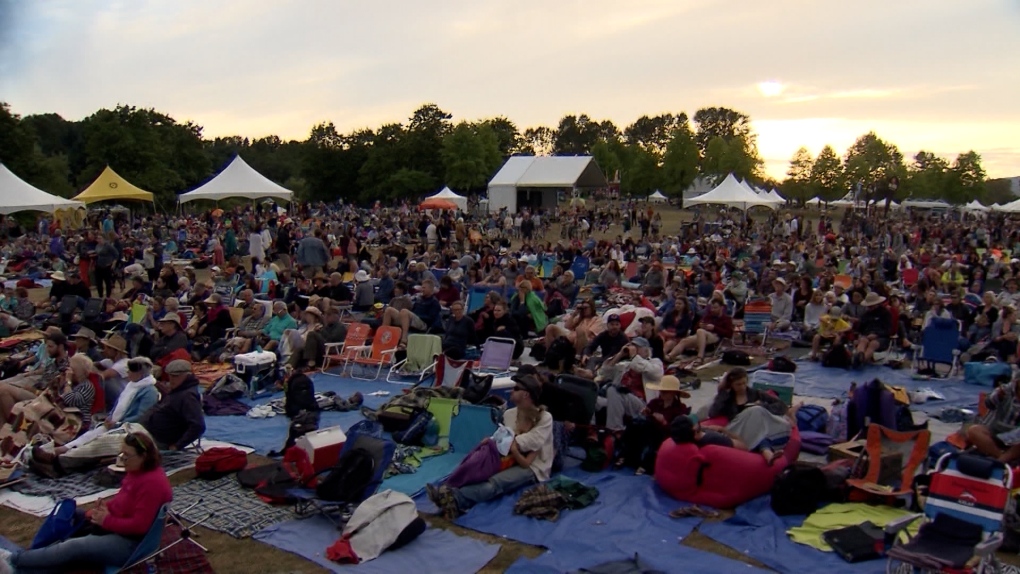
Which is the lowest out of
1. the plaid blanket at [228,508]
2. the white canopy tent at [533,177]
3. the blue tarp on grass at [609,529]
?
the plaid blanket at [228,508]

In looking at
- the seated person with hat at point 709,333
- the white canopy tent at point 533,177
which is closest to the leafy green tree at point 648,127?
the white canopy tent at point 533,177

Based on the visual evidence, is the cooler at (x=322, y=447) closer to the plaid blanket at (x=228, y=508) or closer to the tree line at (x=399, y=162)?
the plaid blanket at (x=228, y=508)

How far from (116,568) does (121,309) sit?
377 inches

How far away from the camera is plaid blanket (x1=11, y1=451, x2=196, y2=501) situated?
6355 millimetres

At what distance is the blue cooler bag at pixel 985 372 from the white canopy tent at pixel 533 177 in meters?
30.5

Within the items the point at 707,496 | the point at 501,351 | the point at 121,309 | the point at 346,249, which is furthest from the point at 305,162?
the point at 707,496

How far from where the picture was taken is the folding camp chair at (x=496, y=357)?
9.84 m

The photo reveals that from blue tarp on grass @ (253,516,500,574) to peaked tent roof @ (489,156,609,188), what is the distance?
114 feet

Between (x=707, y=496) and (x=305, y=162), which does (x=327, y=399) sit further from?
(x=305, y=162)

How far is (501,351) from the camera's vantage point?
9.94 m

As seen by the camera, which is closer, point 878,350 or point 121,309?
point 878,350

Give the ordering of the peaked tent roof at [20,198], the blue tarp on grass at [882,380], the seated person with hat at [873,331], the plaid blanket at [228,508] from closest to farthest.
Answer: the plaid blanket at [228,508] < the blue tarp on grass at [882,380] < the seated person with hat at [873,331] < the peaked tent roof at [20,198]

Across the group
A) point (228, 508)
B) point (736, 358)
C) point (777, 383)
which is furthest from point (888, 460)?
point (228, 508)

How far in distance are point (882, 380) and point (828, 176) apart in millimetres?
54108
